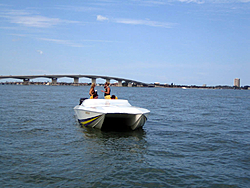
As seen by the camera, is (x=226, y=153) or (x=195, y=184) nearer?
(x=195, y=184)

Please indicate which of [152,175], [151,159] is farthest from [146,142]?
[152,175]

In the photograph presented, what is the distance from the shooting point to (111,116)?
12789 mm

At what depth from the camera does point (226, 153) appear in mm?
10094

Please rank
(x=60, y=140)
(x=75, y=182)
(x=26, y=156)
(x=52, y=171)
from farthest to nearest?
(x=60, y=140) → (x=26, y=156) → (x=52, y=171) → (x=75, y=182)

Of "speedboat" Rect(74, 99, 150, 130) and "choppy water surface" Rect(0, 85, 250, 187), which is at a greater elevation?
"speedboat" Rect(74, 99, 150, 130)

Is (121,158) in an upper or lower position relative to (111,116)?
lower

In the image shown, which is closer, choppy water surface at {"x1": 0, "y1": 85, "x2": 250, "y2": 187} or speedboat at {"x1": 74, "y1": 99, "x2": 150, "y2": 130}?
choppy water surface at {"x1": 0, "y1": 85, "x2": 250, "y2": 187}

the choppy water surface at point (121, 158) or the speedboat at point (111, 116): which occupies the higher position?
the speedboat at point (111, 116)

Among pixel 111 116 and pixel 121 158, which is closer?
pixel 121 158

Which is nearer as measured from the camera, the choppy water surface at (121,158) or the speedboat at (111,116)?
the choppy water surface at (121,158)

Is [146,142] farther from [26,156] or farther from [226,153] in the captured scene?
[26,156]

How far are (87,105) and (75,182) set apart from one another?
8514 mm

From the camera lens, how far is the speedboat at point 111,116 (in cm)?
1258

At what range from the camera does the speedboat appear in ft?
41.3
